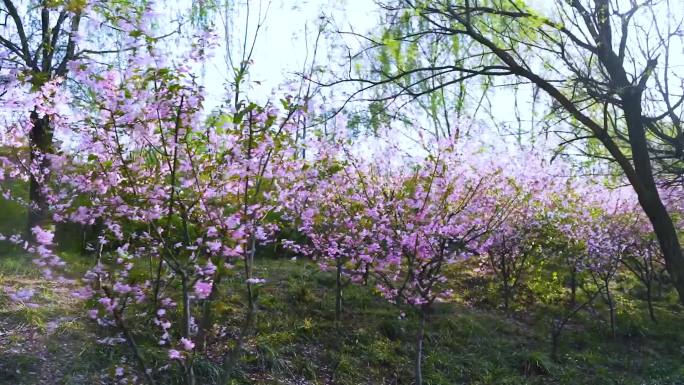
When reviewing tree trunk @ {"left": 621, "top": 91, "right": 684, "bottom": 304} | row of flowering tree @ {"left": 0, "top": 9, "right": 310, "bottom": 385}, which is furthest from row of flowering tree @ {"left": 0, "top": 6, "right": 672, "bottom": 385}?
tree trunk @ {"left": 621, "top": 91, "right": 684, "bottom": 304}

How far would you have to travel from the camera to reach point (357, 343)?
7516mm

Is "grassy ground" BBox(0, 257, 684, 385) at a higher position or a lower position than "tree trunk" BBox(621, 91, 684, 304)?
lower

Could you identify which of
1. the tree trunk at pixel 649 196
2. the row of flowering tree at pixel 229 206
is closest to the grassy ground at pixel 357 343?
the row of flowering tree at pixel 229 206

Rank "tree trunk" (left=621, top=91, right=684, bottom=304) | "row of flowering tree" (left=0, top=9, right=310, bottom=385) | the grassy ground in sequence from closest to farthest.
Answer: "row of flowering tree" (left=0, top=9, right=310, bottom=385), "tree trunk" (left=621, top=91, right=684, bottom=304), the grassy ground

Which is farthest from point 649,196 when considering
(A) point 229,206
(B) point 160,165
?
(B) point 160,165

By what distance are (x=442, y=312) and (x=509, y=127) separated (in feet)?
12.6

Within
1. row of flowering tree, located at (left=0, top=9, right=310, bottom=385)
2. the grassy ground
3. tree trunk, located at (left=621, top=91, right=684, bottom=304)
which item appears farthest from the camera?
the grassy ground

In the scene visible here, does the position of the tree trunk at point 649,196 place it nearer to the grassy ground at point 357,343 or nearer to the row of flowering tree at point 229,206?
the row of flowering tree at point 229,206

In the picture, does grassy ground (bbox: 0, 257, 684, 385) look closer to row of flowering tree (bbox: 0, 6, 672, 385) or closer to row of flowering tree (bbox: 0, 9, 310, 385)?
row of flowering tree (bbox: 0, 6, 672, 385)

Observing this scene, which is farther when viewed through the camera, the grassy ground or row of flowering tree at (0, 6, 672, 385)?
the grassy ground

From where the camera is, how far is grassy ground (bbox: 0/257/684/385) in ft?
19.1

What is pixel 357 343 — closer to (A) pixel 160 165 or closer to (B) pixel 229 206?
(B) pixel 229 206

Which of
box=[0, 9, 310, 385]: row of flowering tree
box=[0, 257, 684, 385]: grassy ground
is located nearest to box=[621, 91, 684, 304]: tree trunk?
box=[0, 257, 684, 385]: grassy ground

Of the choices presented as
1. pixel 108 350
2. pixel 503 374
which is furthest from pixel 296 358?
pixel 503 374
